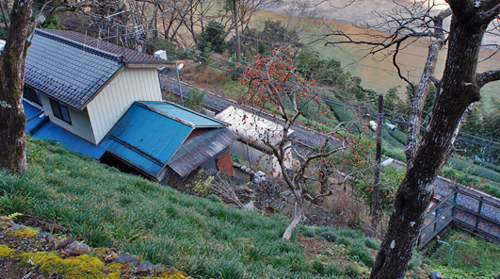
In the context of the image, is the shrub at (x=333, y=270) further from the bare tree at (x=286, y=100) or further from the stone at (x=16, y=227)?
the stone at (x=16, y=227)

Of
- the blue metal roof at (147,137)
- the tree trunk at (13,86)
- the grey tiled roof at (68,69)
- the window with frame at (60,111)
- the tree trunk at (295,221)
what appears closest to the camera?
the tree trunk at (13,86)

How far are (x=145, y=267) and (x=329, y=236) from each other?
19.2 ft

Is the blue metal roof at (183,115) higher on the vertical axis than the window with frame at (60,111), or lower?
higher

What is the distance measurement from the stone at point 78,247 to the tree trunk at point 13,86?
3276mm

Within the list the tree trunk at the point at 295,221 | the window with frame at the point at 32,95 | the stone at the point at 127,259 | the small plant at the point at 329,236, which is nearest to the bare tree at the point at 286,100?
the tree trunk at the point at 295,221

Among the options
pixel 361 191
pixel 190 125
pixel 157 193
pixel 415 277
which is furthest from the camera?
pixel 361 191

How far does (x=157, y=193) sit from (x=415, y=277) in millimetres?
6406

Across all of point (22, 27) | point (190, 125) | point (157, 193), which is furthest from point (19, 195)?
point (190, 125)

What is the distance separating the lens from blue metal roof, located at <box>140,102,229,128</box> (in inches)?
532

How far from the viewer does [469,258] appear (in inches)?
400

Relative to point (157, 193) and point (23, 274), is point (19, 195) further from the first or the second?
point (157, 193)

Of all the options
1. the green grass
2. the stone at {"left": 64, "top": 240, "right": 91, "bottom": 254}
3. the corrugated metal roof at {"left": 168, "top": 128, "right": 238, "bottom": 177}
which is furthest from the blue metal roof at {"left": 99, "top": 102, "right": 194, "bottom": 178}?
the green grass

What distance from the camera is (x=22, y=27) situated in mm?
5461

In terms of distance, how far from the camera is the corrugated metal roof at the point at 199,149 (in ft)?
→ 39.5
